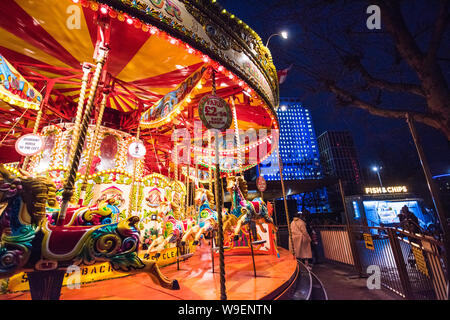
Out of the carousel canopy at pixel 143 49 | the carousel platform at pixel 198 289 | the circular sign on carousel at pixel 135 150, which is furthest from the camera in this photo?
the circular sign on carousel at pixel 135 150

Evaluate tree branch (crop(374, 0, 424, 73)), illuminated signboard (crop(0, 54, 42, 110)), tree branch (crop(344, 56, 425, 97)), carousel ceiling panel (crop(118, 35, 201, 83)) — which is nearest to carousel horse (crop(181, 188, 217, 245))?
carousel ceiling panel (crop(118, 35, 201, 83))

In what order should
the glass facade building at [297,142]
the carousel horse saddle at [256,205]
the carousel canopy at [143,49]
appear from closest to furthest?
the carousel canopy at [143,49], the carousel horse saddle at [256,205], the glass facade building at [297,142]

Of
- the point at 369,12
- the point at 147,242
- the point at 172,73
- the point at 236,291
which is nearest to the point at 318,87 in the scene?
the point at 369,12

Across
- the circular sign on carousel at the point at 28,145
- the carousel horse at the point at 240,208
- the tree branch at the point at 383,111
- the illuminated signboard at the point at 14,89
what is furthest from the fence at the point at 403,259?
the illuminated signboard at the point at 14,89

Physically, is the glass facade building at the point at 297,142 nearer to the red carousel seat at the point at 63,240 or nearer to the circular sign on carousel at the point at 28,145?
the circular sign on carousel at the point at 28,145

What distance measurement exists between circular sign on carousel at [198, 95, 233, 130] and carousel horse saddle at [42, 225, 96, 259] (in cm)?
210

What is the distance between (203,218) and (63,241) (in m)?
2.93

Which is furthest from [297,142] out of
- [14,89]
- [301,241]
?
[14,89]

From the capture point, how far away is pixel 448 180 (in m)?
18.2

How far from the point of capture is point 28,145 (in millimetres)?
4469

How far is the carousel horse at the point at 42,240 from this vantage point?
1.70 meters

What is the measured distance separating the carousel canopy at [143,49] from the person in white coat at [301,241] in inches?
147

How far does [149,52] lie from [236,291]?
489 cm
